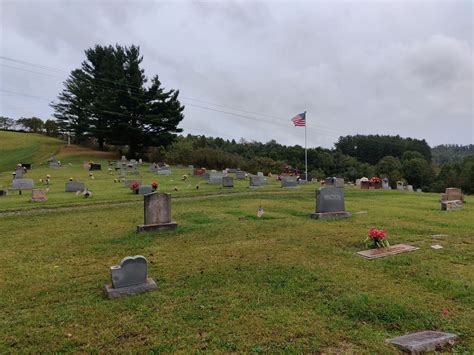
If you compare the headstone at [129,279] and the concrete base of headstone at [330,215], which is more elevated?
the concrete base of headstone at [330,215]

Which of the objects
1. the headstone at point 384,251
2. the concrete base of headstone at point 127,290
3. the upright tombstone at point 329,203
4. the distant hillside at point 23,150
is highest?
the distant hillside at point 23,150

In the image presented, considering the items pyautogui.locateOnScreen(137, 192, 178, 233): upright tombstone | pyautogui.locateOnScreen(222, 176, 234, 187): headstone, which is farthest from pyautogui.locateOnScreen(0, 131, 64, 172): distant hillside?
pyautogui.locateOnScreen(137, 192, 178, 233): upright tombstone

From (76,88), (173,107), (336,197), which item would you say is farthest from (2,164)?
(336,197)

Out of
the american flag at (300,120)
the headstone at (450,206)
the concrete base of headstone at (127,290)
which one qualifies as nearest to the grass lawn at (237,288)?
the concrete base of headstone at (127,290)

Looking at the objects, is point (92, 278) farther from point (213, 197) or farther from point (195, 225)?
point (213, 197)

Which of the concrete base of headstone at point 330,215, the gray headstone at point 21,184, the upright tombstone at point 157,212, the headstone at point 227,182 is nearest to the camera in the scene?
the upright tombstone at point 157,212

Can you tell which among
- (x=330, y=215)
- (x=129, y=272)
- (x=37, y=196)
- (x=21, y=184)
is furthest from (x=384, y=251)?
(x=21, y=184)

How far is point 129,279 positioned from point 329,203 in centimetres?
740

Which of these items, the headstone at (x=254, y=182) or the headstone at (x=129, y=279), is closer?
the headstone at (x=129, y=279)

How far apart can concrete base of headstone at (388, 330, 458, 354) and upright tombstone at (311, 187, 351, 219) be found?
7011 mm

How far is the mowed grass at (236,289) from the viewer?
3.92 m

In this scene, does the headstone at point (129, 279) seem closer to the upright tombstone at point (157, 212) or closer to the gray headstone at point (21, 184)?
the upright tombstone at point (157, 212)

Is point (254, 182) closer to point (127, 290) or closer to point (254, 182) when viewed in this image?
point (254, 182)

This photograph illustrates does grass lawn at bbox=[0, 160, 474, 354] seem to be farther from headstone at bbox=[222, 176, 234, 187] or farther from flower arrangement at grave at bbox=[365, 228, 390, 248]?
headstone at bbox=[222, 176, 234, 187]
